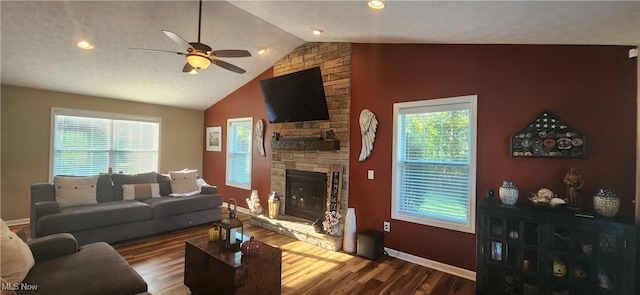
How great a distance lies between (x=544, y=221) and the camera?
2314mm

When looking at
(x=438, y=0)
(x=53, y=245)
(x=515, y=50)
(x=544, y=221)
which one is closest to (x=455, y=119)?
(x=515, y=50)

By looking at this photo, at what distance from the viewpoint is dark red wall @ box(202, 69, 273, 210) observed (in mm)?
5387

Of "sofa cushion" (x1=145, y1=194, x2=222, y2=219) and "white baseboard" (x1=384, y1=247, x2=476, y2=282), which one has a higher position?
"sofa cushion" (x1=145, y1=194, x2=222, y2=219)

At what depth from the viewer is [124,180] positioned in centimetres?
443

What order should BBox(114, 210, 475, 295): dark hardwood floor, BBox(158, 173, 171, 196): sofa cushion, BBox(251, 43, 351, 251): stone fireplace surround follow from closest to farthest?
1. BBox(114, 210, 475, 295): dark hardwood floor
2. BBox(251, 43, 351, 251): stone fireplace surround
3. BBox(158, 173, 171, 196): sofa cushion

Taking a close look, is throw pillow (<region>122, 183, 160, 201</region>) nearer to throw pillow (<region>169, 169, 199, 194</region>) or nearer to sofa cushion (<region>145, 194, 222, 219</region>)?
sofa cushion (<region>145, 194, 222, 219</region>)

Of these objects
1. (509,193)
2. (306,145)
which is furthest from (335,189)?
(509,193)

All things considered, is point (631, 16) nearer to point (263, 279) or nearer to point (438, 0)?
point (438, 0)

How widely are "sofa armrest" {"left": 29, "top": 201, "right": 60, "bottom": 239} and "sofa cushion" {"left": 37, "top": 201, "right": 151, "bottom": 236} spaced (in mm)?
95

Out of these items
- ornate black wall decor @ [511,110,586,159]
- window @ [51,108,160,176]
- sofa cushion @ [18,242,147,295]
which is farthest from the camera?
window @ [51,108,160,176]

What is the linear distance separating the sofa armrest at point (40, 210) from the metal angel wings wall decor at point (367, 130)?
13.0 ft

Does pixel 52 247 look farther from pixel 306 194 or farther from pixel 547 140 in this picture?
pixel 547 140

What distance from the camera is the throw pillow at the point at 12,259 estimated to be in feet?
5.76

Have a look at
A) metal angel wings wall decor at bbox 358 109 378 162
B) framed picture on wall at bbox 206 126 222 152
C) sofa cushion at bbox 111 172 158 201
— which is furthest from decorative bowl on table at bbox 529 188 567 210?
framed picture on wall at bbox 206 126 222 152
